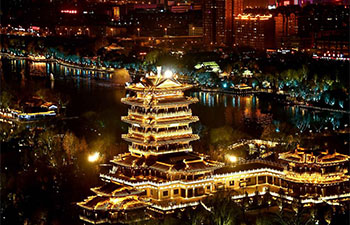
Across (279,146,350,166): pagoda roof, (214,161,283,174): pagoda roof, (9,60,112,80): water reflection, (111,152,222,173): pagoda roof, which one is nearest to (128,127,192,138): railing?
(111,152,222,173): pagoda roof

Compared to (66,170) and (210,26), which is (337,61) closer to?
(210,26)

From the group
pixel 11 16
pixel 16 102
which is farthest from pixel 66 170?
pixel 11 16

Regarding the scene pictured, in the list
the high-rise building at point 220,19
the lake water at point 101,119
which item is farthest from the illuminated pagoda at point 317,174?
the high-rise building at point 220,19

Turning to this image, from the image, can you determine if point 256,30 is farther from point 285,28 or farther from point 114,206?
point 114,206

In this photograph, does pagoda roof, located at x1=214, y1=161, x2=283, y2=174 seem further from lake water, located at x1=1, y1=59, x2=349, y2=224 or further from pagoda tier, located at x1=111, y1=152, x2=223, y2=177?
lake water, located at x1=1, y1=59, x2=349, y2=224

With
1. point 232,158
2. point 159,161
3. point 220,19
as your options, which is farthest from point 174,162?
point 220,19

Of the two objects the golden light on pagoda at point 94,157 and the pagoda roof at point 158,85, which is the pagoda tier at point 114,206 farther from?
the golden light on pagoda at point 94,157
